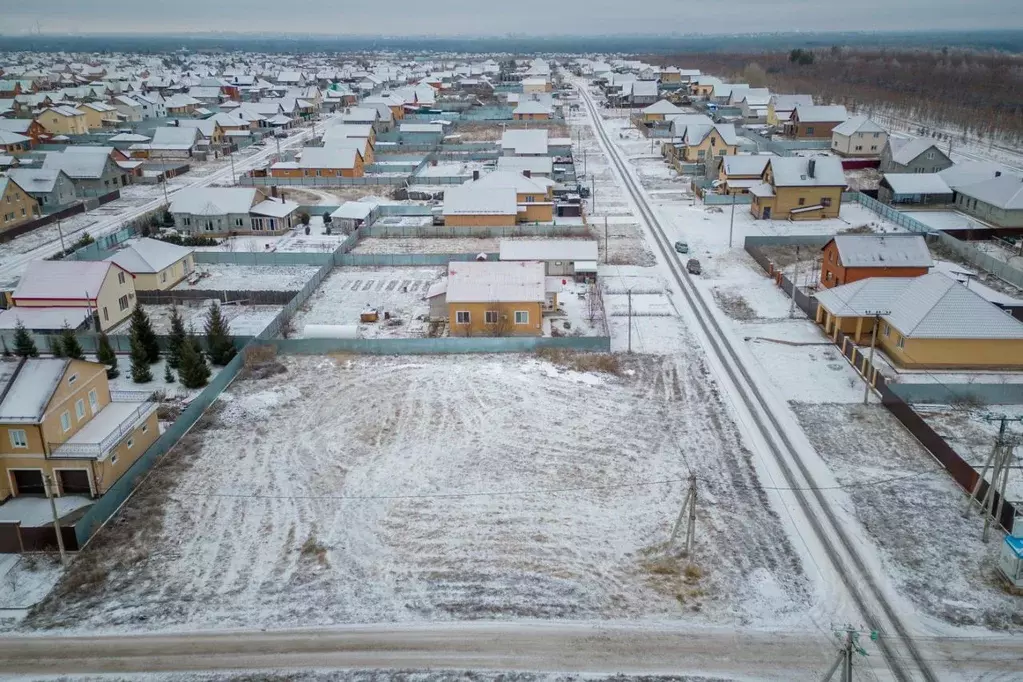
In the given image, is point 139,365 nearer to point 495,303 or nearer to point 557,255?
point 495,303

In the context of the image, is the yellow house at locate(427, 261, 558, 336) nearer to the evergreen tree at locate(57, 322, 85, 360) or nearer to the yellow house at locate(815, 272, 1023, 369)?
the yellow house at locate(815, 272, 1023, 369)

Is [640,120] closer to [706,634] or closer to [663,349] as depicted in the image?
[663,349]

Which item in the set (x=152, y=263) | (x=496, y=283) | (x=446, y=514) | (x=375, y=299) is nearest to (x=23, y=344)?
(x=152, y=263)

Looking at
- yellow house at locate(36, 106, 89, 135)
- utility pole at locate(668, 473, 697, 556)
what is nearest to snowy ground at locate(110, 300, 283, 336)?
utility pole at locate(668, 473, 697, 556)

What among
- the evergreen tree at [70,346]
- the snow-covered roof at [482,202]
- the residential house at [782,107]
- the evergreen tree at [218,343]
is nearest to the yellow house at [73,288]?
the evergreen tree at [70,346]

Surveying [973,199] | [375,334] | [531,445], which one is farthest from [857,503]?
[973,199]

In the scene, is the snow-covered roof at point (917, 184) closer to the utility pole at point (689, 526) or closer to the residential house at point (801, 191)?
the residential house at point (801, 191)

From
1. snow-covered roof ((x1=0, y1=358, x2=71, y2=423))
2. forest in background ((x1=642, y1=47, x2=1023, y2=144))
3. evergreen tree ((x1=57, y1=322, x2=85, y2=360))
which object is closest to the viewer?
snow-covered roof ((x1=0, y1=358, x2=71, y2=423))

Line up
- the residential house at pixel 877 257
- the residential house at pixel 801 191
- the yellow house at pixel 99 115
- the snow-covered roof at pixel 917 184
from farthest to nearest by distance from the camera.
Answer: the yellow house at pixel 99 115 < the snow-covered roof at pixel 917 184 < the residential house at pixel 801 191 < the residential house at pixel 877 257
